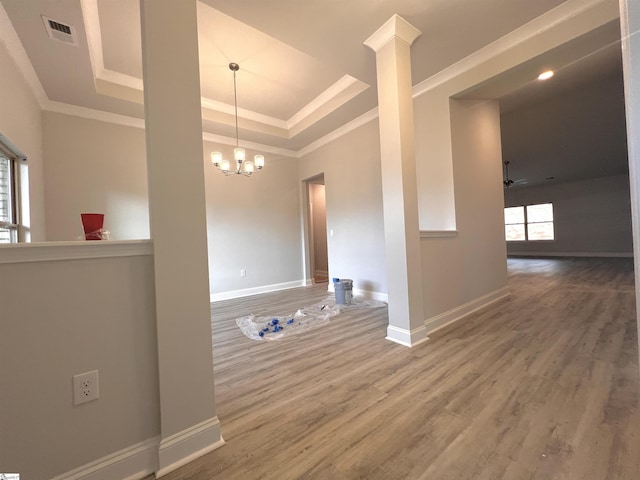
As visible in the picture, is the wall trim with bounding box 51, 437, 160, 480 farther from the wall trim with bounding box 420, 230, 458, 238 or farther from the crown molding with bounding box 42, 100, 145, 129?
the crown molding with bounding box 42, 100, 145, 129

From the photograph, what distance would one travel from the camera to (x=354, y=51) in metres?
2.52

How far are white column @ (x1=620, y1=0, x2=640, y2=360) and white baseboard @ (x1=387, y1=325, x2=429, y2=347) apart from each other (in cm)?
179

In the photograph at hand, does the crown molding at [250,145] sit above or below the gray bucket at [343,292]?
above

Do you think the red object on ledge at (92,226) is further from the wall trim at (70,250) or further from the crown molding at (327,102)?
the crown molding at (327,102)

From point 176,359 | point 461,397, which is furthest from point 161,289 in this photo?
point 461,397

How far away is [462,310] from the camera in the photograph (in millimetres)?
2928

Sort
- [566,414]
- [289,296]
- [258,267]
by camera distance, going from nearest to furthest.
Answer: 1. [566,414]
2. [289,296]
3. [258,267]

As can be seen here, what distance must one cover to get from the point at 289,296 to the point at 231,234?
1.54 metres

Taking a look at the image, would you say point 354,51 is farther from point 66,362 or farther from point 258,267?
point 258,267

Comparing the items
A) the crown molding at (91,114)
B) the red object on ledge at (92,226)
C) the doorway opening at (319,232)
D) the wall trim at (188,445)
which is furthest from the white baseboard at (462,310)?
the crown molding at (91,114)

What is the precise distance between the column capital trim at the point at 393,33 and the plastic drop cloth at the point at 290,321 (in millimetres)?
2941

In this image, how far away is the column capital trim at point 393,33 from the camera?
7.27ft

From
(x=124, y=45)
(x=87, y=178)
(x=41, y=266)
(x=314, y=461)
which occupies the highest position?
(x=124, y=45)

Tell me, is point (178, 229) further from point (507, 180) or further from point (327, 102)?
point (507, 180)
